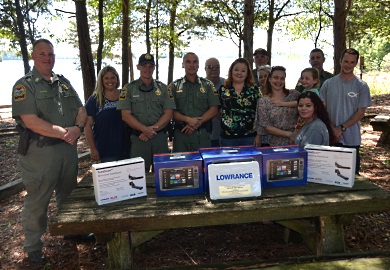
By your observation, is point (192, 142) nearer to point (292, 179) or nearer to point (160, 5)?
point (292, 179)

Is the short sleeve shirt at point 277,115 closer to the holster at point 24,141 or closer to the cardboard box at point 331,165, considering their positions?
the cardboard box at point 331,165

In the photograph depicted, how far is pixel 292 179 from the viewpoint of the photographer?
270 cm

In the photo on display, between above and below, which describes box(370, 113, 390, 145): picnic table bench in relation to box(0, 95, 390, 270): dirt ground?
above

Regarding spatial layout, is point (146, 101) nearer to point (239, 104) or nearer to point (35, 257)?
point (239, 104)

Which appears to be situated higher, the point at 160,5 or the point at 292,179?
the point at 160,5

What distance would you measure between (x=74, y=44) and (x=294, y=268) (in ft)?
87.0

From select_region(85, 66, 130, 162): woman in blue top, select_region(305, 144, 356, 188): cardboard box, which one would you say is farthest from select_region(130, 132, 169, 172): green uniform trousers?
select_region(305, 144, 356, 188): cardboard box

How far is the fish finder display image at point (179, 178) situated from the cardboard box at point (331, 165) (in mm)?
930

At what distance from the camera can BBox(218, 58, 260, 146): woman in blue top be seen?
153 inches

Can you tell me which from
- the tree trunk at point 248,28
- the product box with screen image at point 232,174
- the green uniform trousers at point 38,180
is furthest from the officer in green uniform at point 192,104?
the tree trunk at point 248,28

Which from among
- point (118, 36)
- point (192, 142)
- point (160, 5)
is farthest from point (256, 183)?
point (118, 36)

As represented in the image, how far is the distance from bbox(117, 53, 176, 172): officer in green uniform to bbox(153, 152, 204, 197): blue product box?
1388 millimetres

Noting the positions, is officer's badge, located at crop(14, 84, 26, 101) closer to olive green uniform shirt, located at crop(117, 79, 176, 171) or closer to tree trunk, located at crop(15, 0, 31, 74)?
olive green uniform shirt, located at crop(117, 79, 176, 171)

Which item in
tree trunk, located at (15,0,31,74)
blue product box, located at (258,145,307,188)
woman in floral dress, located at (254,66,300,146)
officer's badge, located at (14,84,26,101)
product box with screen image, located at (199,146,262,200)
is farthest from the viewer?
tree trunk, located at (15,0,31,74)
